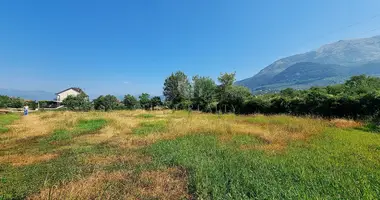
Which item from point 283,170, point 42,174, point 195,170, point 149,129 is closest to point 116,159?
point 42,174

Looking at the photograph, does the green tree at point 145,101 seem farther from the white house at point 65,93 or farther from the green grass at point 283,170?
the white house at point 65,93

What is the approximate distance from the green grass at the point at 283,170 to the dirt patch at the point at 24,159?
3.43 meters

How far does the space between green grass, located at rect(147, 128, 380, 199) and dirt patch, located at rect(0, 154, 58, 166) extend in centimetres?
343

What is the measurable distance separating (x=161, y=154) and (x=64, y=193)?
3284mm

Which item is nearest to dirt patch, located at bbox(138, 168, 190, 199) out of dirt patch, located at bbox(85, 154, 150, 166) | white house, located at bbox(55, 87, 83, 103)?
dirt patch, located at bbox(85, 154, 150, 166)

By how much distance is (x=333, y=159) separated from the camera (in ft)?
19.2

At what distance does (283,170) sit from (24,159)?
25.4ft

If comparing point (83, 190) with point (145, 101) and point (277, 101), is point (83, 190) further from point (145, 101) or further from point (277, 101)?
point (145, 101)

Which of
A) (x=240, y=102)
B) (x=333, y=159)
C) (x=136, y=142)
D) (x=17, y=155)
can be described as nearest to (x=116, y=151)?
(x=136, y=142)

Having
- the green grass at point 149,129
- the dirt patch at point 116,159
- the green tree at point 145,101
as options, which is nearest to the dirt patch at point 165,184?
the dirt patch at point 116,159

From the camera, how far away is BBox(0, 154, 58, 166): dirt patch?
6.25 m

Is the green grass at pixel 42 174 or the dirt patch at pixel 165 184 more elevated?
the green grass at pixel 42 174

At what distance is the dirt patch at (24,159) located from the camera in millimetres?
6248

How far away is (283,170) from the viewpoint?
4.80 metres
